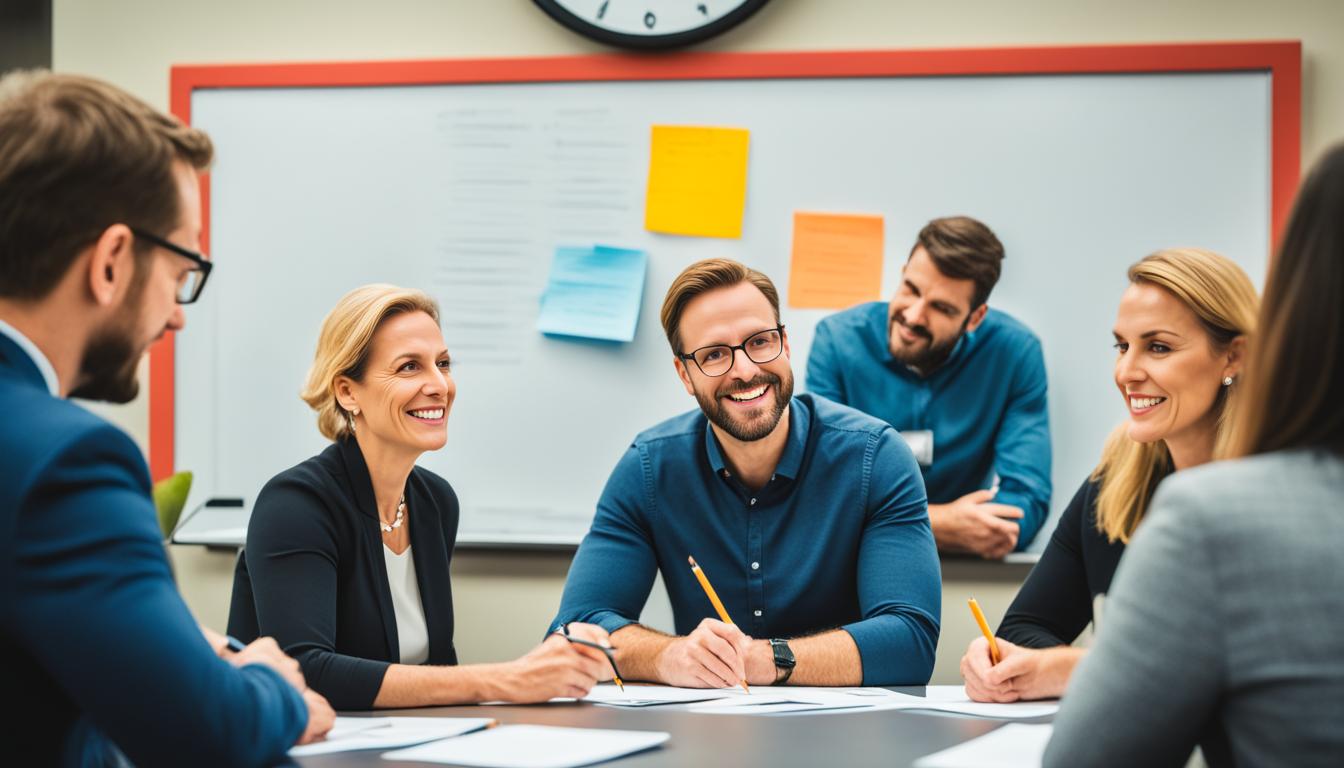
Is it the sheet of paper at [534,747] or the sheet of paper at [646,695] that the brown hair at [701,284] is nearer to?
the sheet of paper at [646,695]

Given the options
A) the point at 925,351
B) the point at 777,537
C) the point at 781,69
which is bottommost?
the point at 777,537

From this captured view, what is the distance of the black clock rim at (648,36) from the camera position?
2953 millimetres

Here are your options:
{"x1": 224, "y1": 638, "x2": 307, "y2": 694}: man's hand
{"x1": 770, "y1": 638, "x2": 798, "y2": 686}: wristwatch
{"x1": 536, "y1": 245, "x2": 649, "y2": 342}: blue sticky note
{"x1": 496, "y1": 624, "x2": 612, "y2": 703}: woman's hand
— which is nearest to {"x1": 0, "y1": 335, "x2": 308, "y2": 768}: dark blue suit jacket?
{"x1": 224, "y1": 638, "x2": 307, "y2": 694}: man's hand

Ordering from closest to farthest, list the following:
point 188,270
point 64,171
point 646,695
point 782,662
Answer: point 64,171, point 188,270, point 646,695, point 782,662

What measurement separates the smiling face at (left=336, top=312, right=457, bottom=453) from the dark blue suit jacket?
3.29 feet

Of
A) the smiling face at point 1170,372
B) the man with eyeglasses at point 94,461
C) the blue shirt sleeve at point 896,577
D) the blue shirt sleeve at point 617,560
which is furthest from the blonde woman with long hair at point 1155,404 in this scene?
the man with eyeglasses at point 94,461

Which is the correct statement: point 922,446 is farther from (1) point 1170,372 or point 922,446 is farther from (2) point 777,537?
(1) point 1170,372

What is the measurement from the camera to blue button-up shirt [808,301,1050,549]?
281 centimetres

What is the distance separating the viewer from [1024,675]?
154 centimetres

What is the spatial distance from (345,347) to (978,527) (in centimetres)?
152

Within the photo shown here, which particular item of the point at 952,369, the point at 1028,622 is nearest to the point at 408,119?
the point at 952,369

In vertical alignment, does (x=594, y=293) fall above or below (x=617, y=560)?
above

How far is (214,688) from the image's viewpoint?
3.13 feet

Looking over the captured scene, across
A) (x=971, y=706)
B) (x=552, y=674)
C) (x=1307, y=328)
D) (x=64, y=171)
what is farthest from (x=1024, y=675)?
(x=64, y=171)
